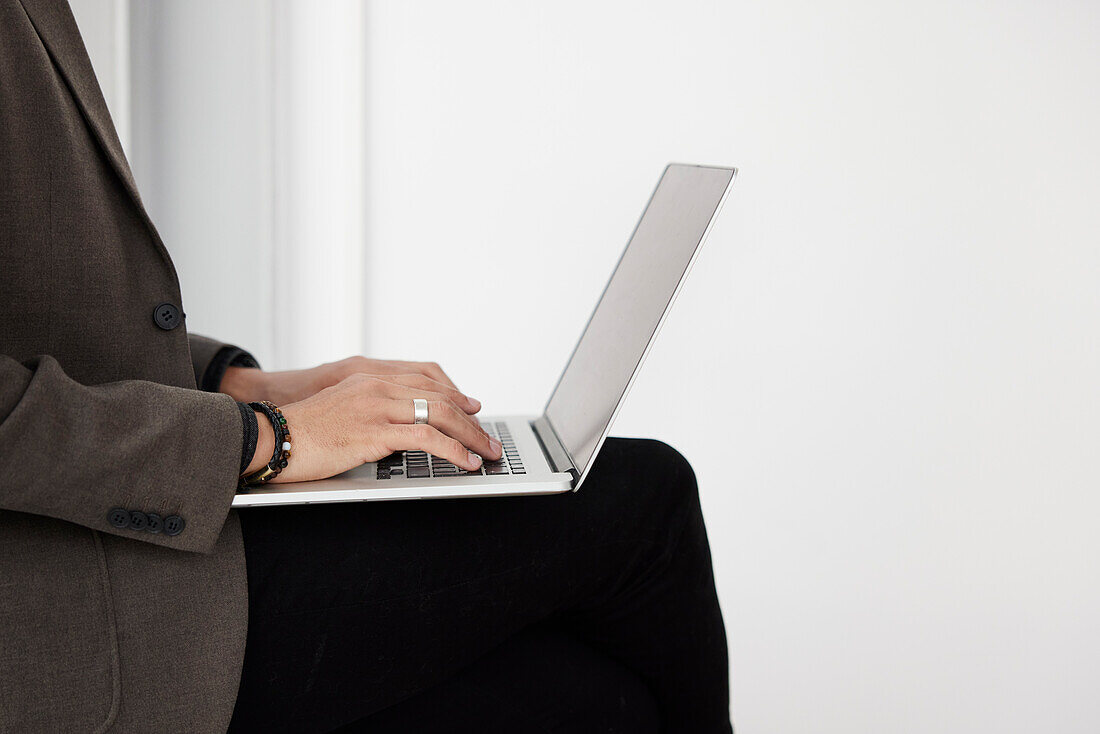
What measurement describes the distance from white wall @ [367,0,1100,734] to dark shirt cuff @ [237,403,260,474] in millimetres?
1178

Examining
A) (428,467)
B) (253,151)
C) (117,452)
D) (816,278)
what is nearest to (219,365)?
(428,467)

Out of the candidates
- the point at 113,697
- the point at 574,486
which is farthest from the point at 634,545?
the point at 113,697

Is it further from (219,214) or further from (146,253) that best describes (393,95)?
(146,253)

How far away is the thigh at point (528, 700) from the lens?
30.4 inches

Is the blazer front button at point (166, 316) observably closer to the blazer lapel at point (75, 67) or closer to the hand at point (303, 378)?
the blazer lapel at point (75, 67)

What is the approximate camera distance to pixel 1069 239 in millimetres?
1545

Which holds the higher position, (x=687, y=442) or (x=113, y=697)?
(x=113, y=697)

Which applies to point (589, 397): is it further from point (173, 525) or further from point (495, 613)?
point (173, 525)

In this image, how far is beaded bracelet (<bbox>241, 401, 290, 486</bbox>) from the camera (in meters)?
0.70

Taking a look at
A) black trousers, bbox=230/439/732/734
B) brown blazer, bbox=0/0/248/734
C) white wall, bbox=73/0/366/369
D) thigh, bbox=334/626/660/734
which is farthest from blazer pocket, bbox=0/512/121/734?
white wall, bbox=73/0/366/369

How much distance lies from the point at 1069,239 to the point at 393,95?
129 centimetres

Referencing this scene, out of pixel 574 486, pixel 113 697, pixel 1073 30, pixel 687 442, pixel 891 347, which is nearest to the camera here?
pixel 113 697

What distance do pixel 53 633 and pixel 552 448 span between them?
19.7 inches

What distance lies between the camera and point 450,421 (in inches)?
31.9
